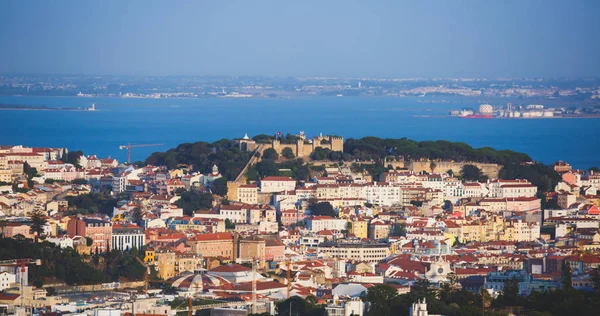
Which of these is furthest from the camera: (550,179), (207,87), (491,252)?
(207,87)

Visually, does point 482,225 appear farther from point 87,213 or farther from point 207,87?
point 207,87

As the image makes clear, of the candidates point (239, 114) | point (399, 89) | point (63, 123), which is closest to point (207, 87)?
point (399, 89)

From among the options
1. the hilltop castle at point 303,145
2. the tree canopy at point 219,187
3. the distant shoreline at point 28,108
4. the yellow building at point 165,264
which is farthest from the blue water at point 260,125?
the yellow building at point 165,264

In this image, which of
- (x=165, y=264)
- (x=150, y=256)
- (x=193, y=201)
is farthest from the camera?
(x=193, y=201)

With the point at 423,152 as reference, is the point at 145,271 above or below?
below

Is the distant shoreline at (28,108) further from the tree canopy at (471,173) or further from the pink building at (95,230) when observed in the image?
the pink building at (95,230)

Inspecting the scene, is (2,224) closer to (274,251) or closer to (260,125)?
(274,251)

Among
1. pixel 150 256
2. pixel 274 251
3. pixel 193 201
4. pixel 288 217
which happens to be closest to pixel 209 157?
pixel 193 201
